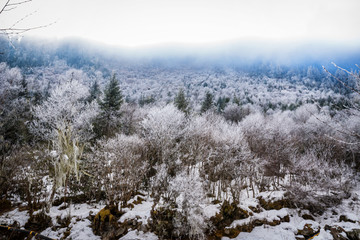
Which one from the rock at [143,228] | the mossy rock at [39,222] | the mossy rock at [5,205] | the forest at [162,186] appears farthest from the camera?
the mossy rock at [5,205]

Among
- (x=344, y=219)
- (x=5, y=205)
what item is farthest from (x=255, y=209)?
(x=5, y=205)

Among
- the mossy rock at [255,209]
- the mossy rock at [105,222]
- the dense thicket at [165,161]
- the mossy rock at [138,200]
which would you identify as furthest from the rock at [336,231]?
the mossy rock at [105,222]

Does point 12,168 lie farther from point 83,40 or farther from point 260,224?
point 83,40

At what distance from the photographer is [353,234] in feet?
30.0

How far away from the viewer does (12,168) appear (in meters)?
10.2

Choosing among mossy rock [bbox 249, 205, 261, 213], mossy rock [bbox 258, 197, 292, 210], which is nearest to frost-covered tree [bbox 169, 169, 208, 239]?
mossy rock [bbox 249, 205, 261, 213]

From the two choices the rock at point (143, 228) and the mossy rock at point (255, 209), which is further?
the mossy rock at point (255, 209)

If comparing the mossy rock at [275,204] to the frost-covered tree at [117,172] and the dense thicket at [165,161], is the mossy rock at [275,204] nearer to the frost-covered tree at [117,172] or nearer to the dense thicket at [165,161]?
the dense thicket at [165,161]

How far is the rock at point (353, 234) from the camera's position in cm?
900

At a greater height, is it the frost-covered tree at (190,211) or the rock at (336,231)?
the frost-covered tree at (190,211)

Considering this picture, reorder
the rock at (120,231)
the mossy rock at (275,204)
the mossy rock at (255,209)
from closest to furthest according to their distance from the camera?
the rock at (120,231)
the mossy rock at (255,209)
the mossy rock at (275,204)

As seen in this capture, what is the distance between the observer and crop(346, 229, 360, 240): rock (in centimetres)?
900

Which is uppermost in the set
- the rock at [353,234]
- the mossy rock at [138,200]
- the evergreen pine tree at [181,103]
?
the evergreen pine tree at [181,103]

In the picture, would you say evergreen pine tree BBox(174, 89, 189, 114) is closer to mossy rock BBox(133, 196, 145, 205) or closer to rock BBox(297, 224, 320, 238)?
mossy rock BBox(133, 196, 145, 205)
